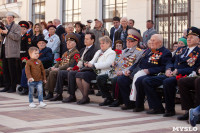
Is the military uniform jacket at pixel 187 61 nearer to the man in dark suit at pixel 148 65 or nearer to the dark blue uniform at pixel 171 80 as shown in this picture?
the dark blue uniform at pixel 171 80

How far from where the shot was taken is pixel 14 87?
41.6 ft

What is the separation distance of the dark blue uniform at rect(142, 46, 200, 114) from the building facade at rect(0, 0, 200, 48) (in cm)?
510

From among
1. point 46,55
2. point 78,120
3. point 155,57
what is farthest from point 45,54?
point 78,120

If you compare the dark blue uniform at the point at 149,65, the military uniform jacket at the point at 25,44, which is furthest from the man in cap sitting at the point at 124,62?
the military uniform jacket at the point at 25,44

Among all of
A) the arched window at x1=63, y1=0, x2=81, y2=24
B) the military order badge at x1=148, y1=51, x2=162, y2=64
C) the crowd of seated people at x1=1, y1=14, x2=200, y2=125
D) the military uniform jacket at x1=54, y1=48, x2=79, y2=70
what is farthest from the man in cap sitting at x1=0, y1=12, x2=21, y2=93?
the arched window at x1=63, y1=0, x2=81, y2=24

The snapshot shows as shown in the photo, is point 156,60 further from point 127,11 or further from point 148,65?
point 127,11

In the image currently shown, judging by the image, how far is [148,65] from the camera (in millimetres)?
8750

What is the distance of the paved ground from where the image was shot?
6.64 m

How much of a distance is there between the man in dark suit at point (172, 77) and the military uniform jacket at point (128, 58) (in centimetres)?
91

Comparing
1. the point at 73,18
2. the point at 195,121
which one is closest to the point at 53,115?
the point at 195,121

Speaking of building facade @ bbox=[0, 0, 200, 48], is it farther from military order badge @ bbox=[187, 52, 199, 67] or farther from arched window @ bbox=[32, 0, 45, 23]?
military order badge @ bbox=[187, 52, 199, 67]

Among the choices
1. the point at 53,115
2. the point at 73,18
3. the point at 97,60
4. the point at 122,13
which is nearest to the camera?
the point at 53,115

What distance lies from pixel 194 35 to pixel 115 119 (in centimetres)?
219

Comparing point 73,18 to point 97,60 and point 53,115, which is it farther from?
point 53,115
